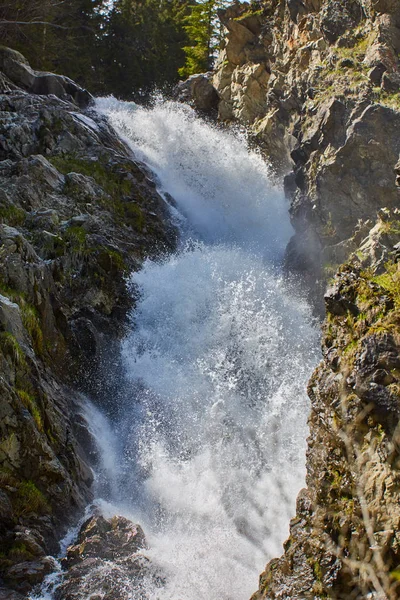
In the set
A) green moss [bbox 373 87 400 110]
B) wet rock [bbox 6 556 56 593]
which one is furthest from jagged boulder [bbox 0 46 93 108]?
wet rock [bbox 6 556 56 593]

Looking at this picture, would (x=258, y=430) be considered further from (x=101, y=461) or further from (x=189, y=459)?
(x=101, y=461)

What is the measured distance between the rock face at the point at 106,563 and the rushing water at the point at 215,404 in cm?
36

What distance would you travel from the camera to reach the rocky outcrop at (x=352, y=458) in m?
5.61

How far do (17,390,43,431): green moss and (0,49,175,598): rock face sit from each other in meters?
0.03

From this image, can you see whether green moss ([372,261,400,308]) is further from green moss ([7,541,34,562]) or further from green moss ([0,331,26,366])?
green moss ([7,541,34,562])

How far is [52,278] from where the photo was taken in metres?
12.7

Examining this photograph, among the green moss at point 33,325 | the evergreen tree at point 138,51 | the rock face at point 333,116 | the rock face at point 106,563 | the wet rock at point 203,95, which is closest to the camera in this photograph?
the rock face at point 106,563

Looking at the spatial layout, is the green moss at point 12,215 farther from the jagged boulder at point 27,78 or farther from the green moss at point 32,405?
the jagged boulder at point 27,78

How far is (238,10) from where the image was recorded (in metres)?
24.7

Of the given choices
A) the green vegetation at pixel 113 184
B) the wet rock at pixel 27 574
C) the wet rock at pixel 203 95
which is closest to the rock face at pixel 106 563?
the wet rock at pixel 27 574

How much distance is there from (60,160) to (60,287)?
20.4 ft

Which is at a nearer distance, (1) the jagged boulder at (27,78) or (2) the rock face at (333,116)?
(2) the rock face at (333,116)

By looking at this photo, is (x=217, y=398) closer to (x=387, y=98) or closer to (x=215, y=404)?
(x=215, y=404)

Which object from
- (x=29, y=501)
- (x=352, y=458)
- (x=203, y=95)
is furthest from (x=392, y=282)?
(x=203, y=95)
